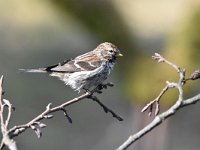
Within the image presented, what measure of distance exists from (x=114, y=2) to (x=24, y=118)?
15.9 ft

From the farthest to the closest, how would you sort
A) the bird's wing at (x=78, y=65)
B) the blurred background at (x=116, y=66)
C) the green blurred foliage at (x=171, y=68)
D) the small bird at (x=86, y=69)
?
1. the blurred background at (x=116, y=66)
2. the green blurred foliage at (x=171, y=68)
3. the bird's wing at (x=78, y=65)
4. the small bird at (x=86, y=69)

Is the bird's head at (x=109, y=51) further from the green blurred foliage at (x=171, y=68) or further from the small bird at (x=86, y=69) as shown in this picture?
the green blurred foliage at (x=171, y=68)

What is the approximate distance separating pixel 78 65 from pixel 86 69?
0.40 ft

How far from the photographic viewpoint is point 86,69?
172 inches

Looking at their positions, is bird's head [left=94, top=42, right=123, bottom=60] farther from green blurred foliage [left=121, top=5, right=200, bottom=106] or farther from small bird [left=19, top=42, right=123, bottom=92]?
green blurred foliage [left=121, top=5, right=200, bottom=106]

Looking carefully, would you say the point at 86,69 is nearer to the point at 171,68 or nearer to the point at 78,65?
the point at 78,65

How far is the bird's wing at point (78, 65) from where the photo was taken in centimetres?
434

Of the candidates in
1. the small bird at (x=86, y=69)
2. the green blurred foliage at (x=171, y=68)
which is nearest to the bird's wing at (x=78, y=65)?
the small bird at (x=86, y=69)

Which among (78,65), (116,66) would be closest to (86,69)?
(78,65)

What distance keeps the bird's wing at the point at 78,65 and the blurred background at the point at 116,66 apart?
12.2ft

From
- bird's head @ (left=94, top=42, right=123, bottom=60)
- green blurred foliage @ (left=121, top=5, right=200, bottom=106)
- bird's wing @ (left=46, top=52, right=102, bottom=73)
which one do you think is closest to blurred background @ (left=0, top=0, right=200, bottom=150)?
green blurred foliage @ (left=121, top=5, right=200, bottom=106)

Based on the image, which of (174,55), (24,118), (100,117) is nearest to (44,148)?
(24,118)

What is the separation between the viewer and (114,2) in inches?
365

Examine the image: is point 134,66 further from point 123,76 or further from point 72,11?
point 72,11
